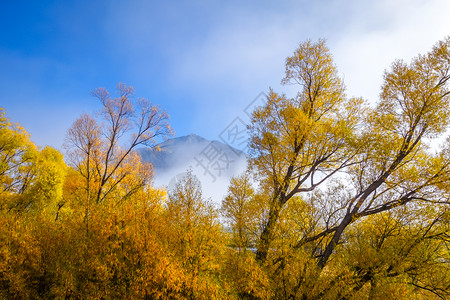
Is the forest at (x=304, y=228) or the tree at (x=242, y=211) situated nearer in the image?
the forest at (x=304, y=228)

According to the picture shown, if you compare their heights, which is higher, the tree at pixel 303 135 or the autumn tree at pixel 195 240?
the tree at pixel 303 135

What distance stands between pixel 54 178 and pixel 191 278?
29004 mm

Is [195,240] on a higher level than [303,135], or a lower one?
lower

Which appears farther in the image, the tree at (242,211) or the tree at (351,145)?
the tree at (242,211)

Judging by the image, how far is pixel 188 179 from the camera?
779 inches

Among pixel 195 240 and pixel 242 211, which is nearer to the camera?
pixel 195 240

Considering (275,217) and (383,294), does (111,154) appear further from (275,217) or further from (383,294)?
(383,294)

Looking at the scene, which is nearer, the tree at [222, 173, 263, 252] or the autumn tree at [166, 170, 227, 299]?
the autumn tree at [166, 170, 227, 299]

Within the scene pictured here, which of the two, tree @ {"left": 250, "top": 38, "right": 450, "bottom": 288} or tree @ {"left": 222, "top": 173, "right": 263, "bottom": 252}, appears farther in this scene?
tree @ {"left": 222, "top": 173, "right": 263, "bottom": 252}

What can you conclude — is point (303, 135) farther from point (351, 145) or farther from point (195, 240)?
point (195, 240)

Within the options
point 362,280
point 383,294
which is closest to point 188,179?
point 362,280

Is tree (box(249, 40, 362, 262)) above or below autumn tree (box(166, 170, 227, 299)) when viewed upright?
above

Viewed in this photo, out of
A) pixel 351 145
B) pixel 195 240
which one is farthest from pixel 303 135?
pixel 195 240

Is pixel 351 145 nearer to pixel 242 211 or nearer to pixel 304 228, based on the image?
pixel 304 228
